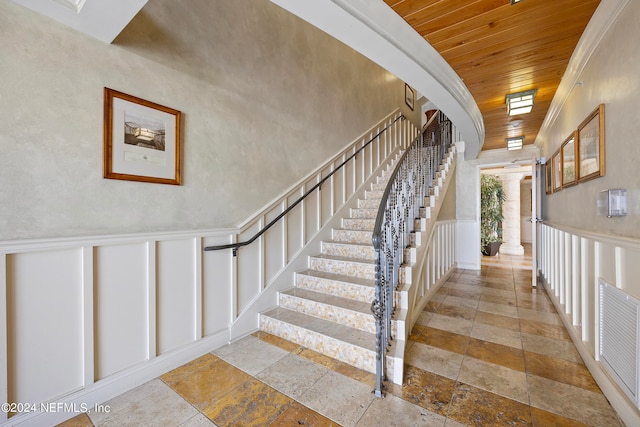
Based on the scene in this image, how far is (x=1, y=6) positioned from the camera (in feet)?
4.41

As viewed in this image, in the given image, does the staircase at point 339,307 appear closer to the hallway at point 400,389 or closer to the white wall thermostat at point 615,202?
the hallway at point 400,389

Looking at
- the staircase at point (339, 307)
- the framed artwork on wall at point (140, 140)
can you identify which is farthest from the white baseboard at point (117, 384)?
the framed artwork on wall at point (140, 140)

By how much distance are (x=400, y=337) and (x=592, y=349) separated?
1316mm

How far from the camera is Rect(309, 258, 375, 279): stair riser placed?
272cm

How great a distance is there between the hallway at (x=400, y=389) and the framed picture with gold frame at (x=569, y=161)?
144 centimetres

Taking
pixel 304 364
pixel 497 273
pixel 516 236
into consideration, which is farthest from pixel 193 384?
pixel 516 236

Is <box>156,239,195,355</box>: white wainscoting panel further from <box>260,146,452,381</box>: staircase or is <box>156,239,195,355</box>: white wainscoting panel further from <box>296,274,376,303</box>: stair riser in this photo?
<box>296,274,376,303</box>: stair riser

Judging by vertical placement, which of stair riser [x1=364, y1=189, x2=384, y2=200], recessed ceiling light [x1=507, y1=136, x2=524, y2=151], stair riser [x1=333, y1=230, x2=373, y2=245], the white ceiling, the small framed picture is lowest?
stair riser [x1=333, y1=230, x2=373, y2=245]

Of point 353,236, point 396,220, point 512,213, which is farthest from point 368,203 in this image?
point 512,213

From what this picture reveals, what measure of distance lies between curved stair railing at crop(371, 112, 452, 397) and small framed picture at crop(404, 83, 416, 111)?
1.85 meters

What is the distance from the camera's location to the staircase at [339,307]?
6.69 ft

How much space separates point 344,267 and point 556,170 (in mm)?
2867

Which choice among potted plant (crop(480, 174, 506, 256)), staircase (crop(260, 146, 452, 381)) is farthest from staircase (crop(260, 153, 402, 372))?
potted plant (crop(480, 174, 506, 256))

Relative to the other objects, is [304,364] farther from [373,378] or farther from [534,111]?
[534,111]
